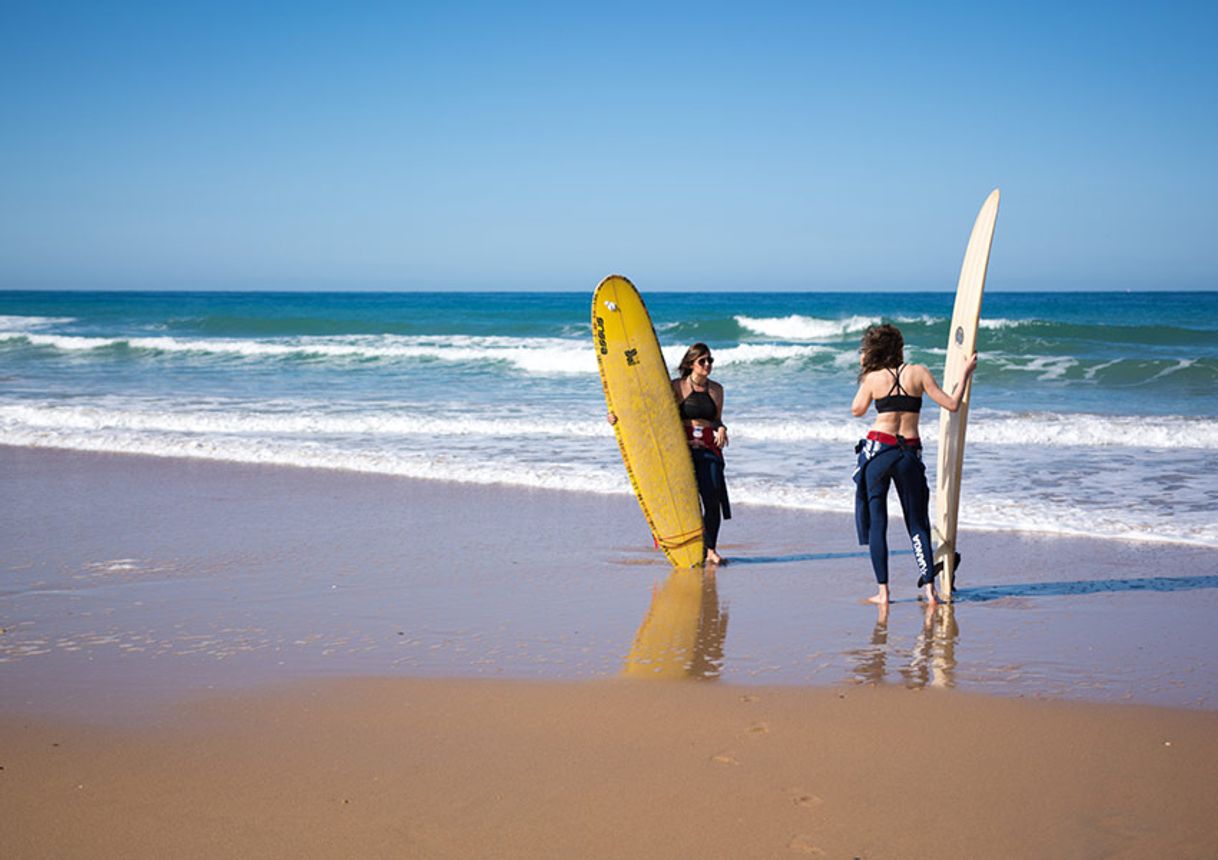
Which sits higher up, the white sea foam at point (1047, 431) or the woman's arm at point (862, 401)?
the woman's arm at point (862, 401)

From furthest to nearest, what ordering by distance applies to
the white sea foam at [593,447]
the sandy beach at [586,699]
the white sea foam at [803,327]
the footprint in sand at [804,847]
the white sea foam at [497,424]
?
the white sea foam at [803,327]
the white sea foam at [497,424]
the white sea foam at [593,447]
the sandy beach at [586,699]
the footprint in sand at [804,847]

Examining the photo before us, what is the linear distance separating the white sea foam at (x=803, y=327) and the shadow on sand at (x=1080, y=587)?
27.8 metres

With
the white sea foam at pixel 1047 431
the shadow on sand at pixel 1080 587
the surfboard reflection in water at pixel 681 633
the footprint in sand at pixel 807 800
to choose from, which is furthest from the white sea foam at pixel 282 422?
the footprint in sand at pixel 807 800

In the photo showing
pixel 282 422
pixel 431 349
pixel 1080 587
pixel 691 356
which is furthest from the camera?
pixel 431 349

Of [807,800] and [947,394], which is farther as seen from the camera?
[947,394]

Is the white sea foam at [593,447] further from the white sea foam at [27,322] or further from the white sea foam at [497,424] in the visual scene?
the white sea foam at [27,322]

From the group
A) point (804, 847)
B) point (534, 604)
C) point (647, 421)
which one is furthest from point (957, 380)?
point (804, 847)

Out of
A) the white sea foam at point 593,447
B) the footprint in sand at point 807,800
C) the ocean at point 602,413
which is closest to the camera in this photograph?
the footprint in sand at point 807,800

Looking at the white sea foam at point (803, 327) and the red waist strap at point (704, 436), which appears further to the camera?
the white sea foam at point (803, 327)

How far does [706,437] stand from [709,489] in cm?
31

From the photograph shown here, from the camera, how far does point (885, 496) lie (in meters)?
5.38

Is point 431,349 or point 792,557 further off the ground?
point 431,349

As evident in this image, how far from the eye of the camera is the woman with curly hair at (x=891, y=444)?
5188 millimetres

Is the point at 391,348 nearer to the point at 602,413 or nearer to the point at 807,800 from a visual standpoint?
the point at 602,413
